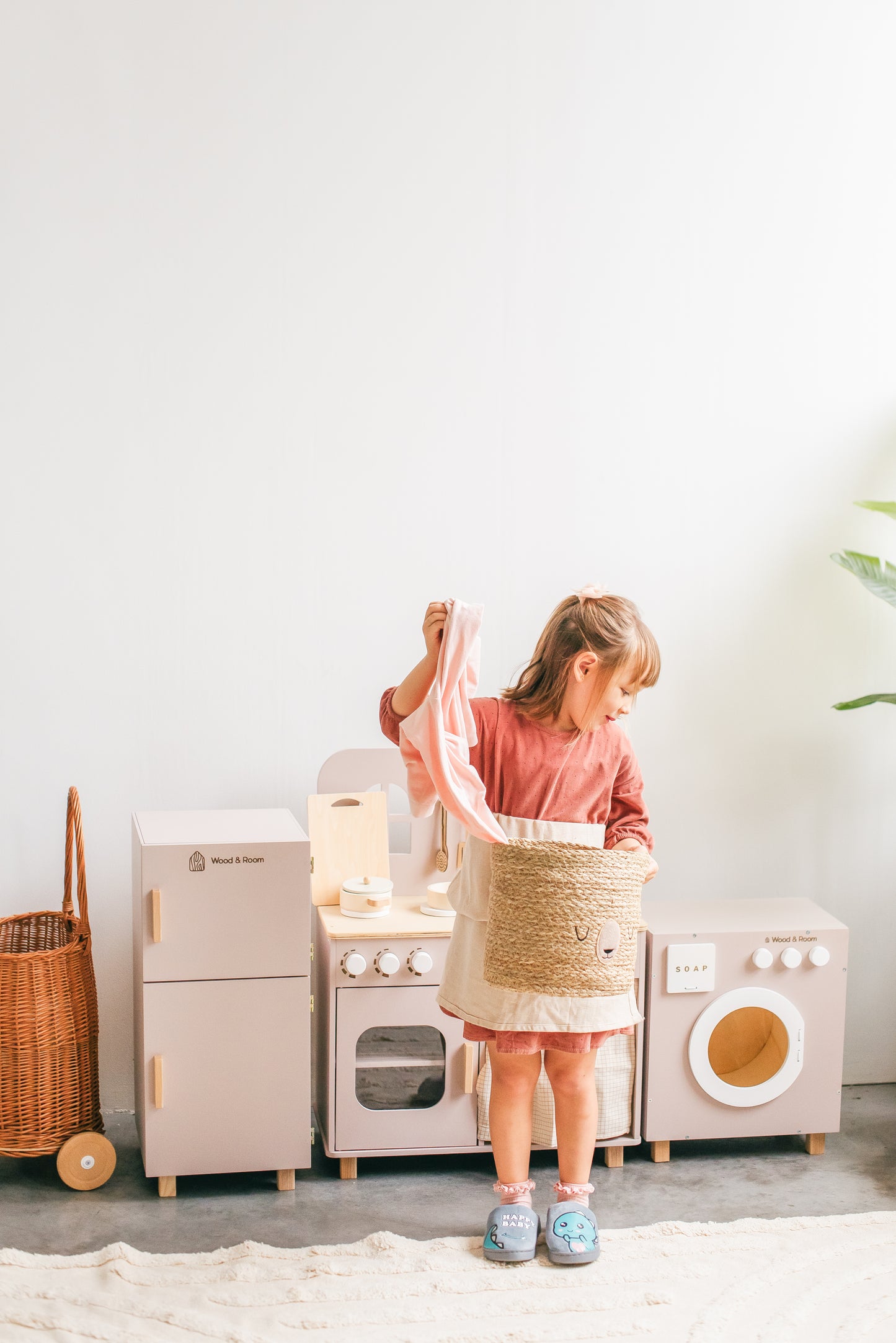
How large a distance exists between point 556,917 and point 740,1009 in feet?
2.76

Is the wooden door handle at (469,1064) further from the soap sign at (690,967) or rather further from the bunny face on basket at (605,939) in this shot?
the bunny face on basket at (605,939)

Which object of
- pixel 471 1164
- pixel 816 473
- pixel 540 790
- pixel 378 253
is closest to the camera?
pixel 540 790

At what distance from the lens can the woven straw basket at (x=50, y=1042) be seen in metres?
2.23

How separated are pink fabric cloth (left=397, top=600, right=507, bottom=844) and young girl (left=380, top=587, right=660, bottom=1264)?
4 centimetres

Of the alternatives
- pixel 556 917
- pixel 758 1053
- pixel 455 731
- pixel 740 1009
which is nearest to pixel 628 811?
pixel 556 917

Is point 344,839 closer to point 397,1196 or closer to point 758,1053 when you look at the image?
point 397,1196

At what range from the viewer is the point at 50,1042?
7.40 ft

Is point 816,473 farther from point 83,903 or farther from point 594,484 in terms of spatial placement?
point 83,903

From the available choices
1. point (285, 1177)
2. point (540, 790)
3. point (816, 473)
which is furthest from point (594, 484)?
point (285, 1177)

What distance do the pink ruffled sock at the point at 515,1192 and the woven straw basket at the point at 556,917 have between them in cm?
39

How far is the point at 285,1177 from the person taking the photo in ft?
7.54

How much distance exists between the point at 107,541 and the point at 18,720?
434mm

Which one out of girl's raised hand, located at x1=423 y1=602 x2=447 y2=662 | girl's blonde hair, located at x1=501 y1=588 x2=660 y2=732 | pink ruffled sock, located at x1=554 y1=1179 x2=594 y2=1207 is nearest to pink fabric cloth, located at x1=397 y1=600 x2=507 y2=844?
girl's raised hand, located at x1=423 y1=602 x2=447 y2=662

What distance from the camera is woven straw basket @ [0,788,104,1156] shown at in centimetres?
223
